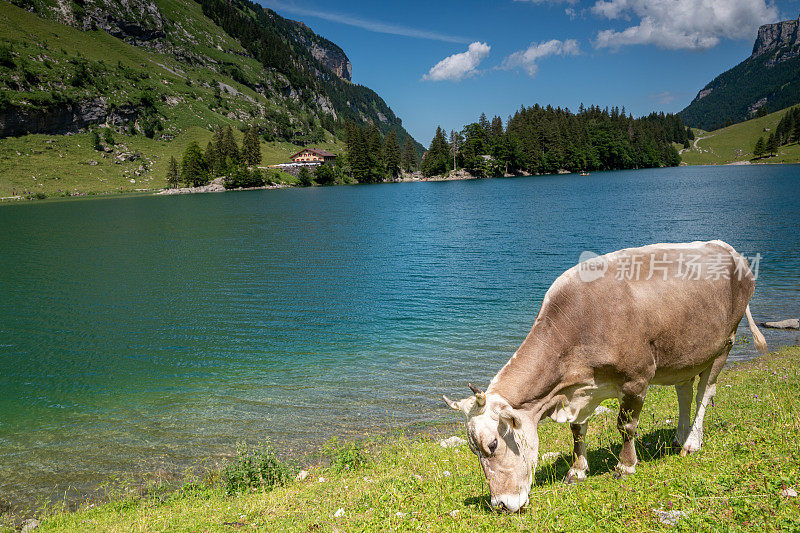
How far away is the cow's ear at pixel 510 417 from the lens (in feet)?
16.5

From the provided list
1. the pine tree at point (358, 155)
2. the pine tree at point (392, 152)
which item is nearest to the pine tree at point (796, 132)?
the pine tree at point (392, 152)

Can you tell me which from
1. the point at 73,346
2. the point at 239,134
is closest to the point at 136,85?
the point at 239,134

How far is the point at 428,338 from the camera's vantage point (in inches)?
787

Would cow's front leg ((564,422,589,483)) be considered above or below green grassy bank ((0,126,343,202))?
below

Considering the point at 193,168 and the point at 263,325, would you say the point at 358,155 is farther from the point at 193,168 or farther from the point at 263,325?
the point at 263,325

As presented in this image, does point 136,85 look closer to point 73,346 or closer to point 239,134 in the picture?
point 239,134

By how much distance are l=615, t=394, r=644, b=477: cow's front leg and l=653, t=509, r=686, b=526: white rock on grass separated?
55.8 inches

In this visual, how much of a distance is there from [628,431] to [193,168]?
162817 mm

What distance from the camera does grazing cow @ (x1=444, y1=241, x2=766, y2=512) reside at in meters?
5.20

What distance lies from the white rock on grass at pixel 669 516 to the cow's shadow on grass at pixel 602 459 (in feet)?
4.67

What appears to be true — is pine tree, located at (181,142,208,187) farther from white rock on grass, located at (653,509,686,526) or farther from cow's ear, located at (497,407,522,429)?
white rock on grass, located at (653,509,686,526)

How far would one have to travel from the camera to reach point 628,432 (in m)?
6.11

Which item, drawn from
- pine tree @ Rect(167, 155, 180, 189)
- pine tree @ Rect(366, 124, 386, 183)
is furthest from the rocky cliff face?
pine tree @ Rect(366, 124, 386, 183)

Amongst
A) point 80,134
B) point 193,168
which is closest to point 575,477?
point 193,168
